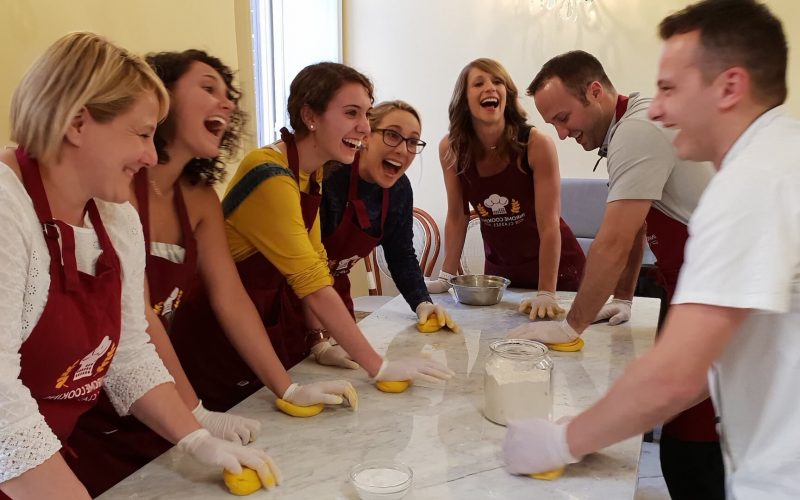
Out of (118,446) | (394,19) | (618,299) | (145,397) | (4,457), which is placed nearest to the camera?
(4,457)

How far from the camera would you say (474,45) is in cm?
438

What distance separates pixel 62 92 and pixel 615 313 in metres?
1.71

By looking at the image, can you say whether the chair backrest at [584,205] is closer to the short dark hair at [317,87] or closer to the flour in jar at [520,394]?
the short dark hair at [317,87]

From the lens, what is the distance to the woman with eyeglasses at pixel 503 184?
2.41 m

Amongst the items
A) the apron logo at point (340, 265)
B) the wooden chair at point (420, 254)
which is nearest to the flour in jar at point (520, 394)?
the apron logo at point (340, 265)

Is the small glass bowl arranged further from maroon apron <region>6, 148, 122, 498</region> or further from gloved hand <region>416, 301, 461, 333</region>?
gloved hand <region>416, 301, 461, 333</region>

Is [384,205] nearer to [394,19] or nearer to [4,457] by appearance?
[4,457]

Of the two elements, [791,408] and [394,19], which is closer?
[791,408]

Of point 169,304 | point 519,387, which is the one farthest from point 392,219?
point 519,387

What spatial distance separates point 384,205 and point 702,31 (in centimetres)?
121

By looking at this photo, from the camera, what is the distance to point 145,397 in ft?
3.89

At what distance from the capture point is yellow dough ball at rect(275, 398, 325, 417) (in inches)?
51.6

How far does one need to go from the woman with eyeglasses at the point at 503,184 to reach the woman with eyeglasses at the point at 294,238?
816 mm

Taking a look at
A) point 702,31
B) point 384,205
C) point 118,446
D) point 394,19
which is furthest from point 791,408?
point 394,19
